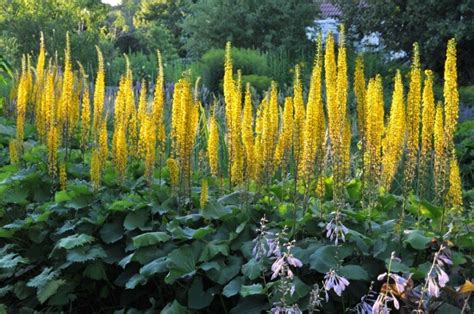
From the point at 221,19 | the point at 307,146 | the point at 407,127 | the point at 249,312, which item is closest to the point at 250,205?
the point at 307,146

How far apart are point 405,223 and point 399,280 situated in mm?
986

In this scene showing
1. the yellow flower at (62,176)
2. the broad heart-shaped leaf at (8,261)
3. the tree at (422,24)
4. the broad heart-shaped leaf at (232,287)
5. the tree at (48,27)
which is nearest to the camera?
the broad heart-shaped leaf at (232,287)

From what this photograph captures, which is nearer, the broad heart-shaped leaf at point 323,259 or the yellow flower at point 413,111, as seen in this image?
the broad heart-shaped leaf at point 323,259

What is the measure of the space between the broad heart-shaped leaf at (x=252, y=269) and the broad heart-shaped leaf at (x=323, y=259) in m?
0.21

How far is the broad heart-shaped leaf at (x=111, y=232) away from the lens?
361 centimetres

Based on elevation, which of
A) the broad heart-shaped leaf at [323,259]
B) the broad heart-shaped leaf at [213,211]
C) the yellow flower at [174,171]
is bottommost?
the broad heart-shaped leaf at [323,259]

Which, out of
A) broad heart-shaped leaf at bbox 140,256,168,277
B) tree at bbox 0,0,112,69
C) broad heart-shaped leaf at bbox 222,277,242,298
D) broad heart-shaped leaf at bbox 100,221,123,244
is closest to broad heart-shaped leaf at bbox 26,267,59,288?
broad heart-shaped leaf at bbox 100,221,123,244

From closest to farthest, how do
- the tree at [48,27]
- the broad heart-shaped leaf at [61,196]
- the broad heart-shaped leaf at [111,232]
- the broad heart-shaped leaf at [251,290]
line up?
the broad heart-shaped leaf at [251,290]
the broad heart-shaped leaf at [111,232]
the broad heart-shaped leaf at [61,196]
the tree at [48,27]

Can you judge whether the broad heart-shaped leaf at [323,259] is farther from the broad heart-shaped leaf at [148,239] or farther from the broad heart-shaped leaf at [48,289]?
the broad heart-shaped leaf at [48,289]

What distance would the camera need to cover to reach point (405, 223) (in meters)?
3.42

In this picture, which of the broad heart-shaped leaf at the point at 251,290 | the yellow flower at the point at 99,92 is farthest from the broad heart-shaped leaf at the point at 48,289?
the yellow flower at the point at 99,92

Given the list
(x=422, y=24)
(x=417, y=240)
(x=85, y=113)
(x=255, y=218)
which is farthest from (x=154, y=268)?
(x=422, y=24)

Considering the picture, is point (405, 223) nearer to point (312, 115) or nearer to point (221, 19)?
point (312, 115)

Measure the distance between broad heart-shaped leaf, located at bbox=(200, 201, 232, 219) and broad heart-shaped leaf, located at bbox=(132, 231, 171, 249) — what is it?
26 centimetres
